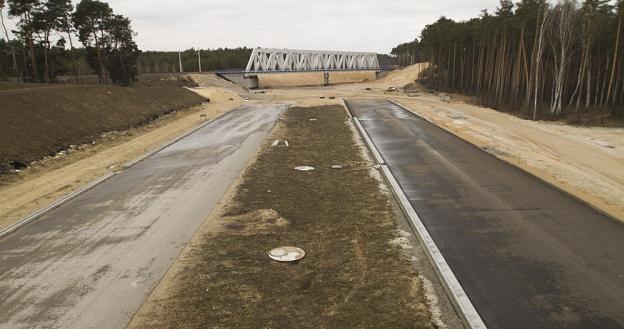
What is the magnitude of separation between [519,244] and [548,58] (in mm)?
41284

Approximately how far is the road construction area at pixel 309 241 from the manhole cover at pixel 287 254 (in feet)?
0.46

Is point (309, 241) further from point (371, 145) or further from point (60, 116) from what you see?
point (60, 116)

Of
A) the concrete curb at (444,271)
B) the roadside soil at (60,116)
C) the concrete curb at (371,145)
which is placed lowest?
the concrete curb at (444,271)

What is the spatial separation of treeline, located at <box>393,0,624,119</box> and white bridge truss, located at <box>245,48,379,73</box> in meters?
42.7

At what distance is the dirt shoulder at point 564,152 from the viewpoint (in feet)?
41.8

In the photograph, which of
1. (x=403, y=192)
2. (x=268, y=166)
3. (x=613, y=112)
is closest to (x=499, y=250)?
(x=403, y=192)

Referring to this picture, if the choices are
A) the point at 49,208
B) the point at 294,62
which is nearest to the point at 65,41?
the point at 49,208

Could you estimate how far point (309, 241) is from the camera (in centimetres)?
867

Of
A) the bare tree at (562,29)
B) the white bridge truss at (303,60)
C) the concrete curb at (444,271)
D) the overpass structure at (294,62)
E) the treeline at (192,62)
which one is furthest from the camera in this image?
the treeline at (192,62)

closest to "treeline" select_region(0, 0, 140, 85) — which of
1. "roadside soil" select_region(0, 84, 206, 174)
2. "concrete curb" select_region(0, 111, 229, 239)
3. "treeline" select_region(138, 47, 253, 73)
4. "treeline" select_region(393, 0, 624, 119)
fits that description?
"roadside soil" select_region(0, 84, 206, 174)

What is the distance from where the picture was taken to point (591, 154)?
72.4 feet

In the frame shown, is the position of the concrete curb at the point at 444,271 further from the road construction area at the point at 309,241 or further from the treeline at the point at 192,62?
the treeline at the point at 192,62

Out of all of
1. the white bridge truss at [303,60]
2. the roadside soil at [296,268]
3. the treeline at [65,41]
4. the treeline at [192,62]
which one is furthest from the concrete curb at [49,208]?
the treeline at [192,62]

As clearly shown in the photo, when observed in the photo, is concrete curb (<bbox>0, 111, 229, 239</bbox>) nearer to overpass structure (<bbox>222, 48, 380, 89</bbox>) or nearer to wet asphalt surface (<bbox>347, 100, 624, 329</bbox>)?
wet asphalt surface (<bbox>347, 100, 624, 329</bbox>)
